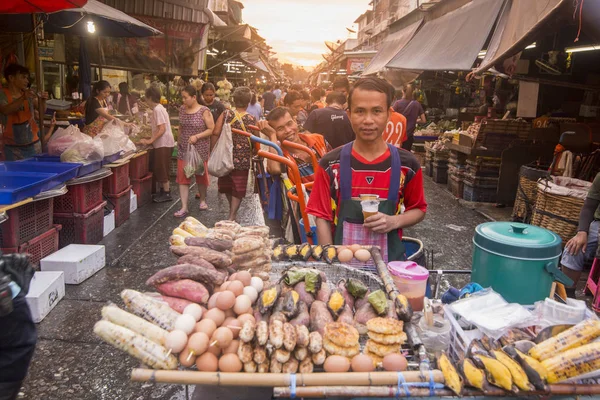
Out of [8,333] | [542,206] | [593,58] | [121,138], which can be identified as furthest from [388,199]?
[593,58]

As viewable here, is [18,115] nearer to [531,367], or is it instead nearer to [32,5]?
[32,5]

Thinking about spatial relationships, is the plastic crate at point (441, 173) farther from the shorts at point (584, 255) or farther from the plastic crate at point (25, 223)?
the plastic crate at point (25, 223)

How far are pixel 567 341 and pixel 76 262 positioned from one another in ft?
16.6

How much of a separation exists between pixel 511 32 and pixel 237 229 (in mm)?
3719

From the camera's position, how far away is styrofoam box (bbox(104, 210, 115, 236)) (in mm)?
7145

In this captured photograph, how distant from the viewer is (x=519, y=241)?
282 cm

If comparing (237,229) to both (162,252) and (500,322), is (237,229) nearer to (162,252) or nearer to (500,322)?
(500,322)

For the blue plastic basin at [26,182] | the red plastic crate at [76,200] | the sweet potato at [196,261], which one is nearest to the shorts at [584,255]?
the sweet potato at [196,261]

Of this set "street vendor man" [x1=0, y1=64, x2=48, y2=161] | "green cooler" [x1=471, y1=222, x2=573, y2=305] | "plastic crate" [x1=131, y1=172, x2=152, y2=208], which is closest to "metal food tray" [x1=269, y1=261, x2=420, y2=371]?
"green cooler" [x1=471, y1=222, x2=573, y2=305]

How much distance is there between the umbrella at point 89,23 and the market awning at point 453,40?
4988 mm

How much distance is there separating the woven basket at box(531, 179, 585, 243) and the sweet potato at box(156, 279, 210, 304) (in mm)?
5104

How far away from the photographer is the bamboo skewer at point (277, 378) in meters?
1.82

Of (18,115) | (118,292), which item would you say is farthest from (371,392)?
(18,115)

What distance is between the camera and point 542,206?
6113mm
